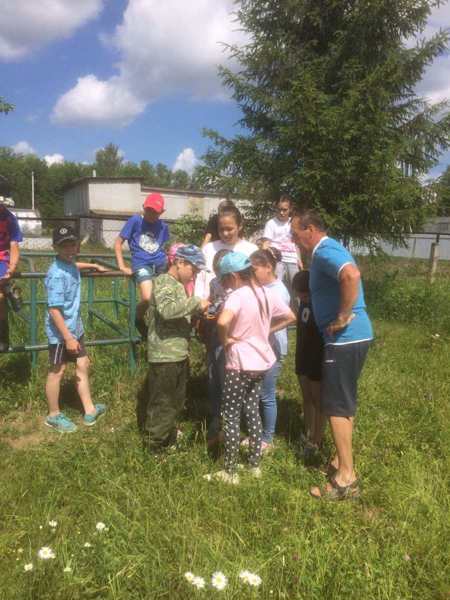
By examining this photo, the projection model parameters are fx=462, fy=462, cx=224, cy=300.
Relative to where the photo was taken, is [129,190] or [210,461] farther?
[129,190]

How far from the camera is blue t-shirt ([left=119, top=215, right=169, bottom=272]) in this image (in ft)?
13.2

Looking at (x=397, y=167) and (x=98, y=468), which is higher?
(x=397, y=167)

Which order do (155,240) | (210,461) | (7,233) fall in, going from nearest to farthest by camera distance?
1. (210,461)
2. (7,233)
3. (155,240)

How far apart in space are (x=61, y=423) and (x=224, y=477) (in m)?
1.25

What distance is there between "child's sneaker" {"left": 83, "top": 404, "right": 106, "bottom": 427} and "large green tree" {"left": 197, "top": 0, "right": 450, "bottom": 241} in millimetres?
5004

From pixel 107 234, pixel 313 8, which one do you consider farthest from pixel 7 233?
pixel 107 234

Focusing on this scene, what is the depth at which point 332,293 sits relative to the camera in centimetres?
245

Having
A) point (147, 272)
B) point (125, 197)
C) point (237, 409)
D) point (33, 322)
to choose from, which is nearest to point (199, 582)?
point (237, 409)

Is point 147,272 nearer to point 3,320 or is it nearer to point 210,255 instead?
point 210,255

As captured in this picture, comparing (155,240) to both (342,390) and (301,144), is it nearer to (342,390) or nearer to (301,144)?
(342,390)

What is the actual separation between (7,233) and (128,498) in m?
2.37

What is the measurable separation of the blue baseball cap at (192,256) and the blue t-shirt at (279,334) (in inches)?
17.4

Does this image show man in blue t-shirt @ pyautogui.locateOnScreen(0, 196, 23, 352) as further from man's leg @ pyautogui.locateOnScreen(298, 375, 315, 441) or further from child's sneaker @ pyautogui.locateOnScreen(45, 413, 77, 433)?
man's leg @ pyautogui.locateOnScreen(298, 375, 315, 441)

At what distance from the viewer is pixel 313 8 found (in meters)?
7.89
